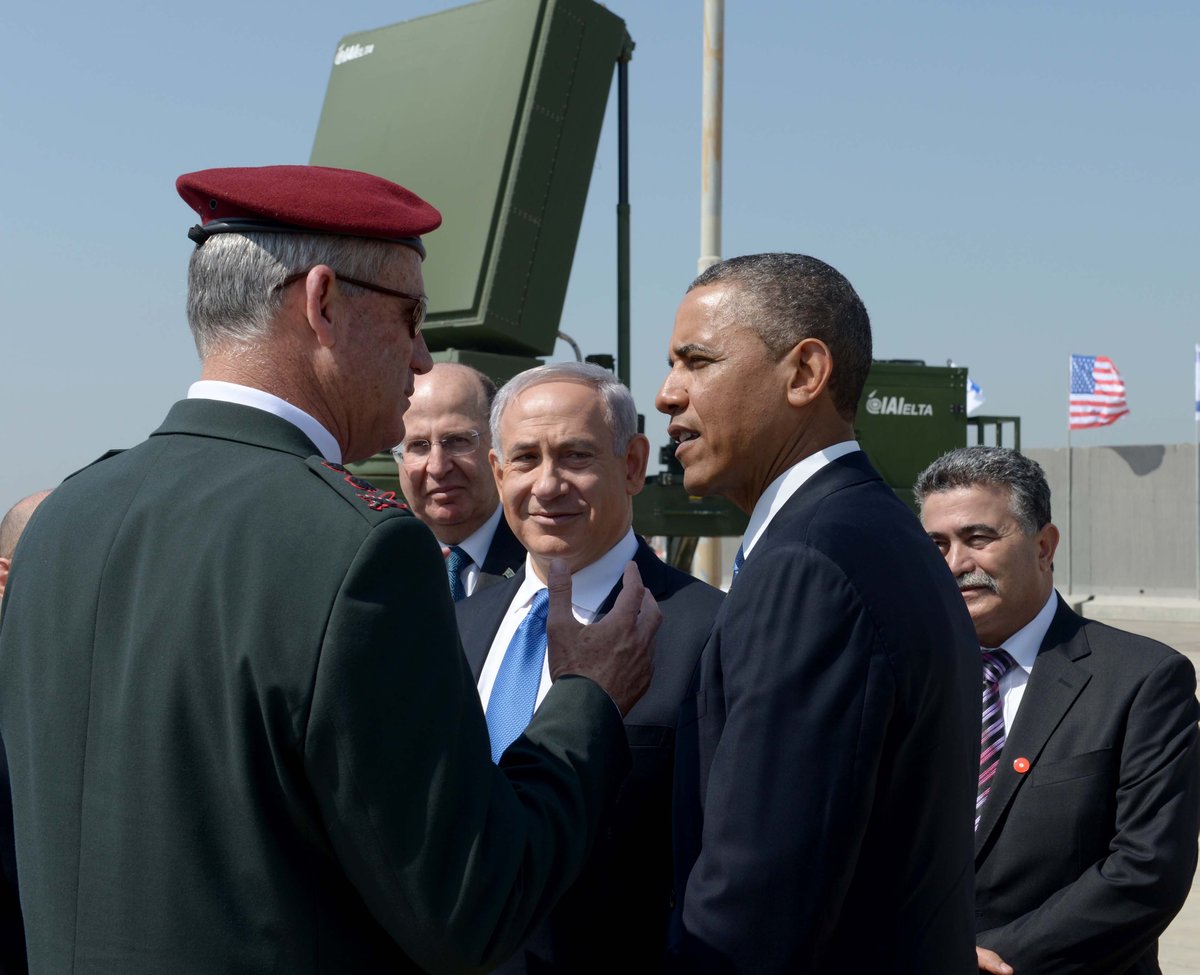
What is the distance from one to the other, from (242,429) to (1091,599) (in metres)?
21.6

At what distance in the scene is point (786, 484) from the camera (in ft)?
6.82

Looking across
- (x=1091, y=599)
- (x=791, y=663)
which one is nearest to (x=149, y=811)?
(x=791, y=663)

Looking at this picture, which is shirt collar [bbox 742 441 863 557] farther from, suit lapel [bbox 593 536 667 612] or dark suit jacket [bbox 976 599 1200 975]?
dark suit jacket [bbox 976 599 1200 975]

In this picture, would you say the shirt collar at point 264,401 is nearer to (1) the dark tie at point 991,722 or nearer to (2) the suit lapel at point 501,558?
(1) the dark tie at point 991,722

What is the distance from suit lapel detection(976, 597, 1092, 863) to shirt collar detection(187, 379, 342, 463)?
1.67 metres

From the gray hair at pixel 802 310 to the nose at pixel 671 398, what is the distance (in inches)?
6.3

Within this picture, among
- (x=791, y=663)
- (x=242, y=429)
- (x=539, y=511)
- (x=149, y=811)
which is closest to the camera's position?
(x=149, y=811)

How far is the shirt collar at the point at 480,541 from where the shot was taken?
13.5 feet

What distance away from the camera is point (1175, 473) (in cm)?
2234

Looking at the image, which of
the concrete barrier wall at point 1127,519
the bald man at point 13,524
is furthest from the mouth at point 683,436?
the concrete barrier wall at point 1127,519

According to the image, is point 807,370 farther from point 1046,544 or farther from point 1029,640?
point 1046,544

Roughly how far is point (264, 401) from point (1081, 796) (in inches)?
72.4

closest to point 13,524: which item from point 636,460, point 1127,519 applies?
point 636,460

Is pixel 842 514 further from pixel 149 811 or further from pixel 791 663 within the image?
pixel 149 811
